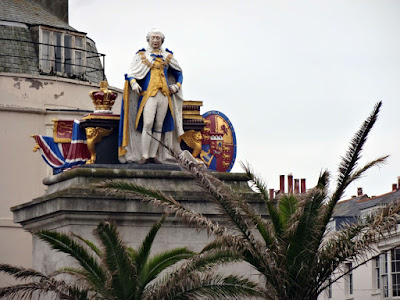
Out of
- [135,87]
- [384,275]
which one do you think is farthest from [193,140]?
[384,275]

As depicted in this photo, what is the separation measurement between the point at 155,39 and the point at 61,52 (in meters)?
27.0

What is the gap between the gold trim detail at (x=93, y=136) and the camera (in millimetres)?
39344

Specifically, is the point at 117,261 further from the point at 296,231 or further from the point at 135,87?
the point at 135,87

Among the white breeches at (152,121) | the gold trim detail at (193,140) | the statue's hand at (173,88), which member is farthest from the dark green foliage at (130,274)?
the statue's hand at (173,88)

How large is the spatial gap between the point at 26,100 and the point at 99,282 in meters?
28.6

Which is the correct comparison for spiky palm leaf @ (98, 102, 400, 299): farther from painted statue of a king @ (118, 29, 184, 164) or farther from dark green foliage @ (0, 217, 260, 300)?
painted statue of a king @ (118, 29, 184, 164)

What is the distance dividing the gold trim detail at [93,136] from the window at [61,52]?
2541cm

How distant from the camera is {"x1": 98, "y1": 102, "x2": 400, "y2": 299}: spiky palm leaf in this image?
33.0 meters

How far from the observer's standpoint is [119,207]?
122 ft

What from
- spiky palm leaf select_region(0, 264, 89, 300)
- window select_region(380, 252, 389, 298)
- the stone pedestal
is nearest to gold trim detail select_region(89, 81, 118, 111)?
the stone pedestal

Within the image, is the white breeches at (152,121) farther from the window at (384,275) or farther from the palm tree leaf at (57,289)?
the window at (384,275)

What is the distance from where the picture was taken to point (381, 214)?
110 ft

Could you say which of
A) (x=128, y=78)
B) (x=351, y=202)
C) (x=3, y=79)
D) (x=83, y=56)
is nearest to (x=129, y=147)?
(x=128, y=78)

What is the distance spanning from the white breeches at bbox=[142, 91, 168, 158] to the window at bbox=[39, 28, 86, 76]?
25.9 m
